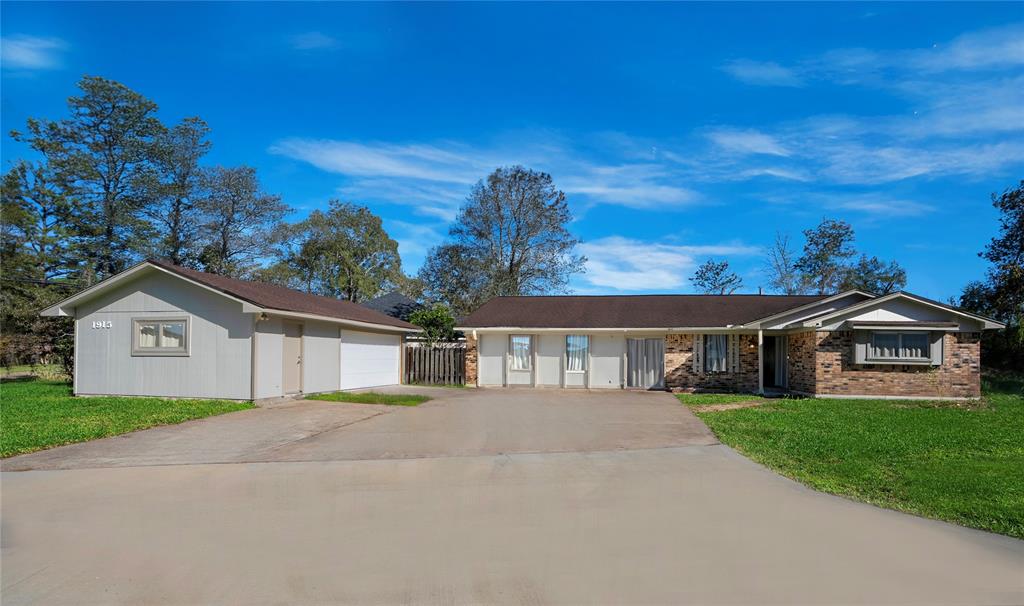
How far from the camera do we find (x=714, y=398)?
18.4 m

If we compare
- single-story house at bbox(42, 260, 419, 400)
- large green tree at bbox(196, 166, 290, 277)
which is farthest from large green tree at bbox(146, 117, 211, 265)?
single-story house at bbox(42, 260, 419, 400)

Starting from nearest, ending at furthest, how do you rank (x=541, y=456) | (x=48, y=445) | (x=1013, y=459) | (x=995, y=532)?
1. (x=995, y=532)
2. (x=1013, y=459)
3. (x=541, y=456)
4. (x=48, y=445)

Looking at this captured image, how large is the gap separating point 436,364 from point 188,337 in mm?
9711

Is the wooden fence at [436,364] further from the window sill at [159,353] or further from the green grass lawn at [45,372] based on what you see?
the green grass lawn at [45,372]

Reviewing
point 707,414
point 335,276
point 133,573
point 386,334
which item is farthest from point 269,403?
point 335,276

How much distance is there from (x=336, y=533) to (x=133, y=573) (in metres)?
1.46

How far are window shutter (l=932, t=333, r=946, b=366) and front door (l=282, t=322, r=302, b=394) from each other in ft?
57.4

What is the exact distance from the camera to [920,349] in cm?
1775

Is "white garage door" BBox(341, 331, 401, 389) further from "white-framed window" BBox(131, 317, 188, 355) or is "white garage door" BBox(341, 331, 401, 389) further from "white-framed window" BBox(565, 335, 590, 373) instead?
"white-framed window" BBox(565, 335, 590, 373)

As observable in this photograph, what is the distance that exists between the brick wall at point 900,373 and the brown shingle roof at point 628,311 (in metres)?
3.42

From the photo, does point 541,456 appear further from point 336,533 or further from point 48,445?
point 48,445

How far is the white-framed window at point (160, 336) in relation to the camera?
16.0 meters

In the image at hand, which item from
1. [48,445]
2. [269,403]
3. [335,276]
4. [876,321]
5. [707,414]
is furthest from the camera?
A: [335,276]

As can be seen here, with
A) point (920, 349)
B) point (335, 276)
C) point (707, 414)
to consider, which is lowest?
point (707, 414)
